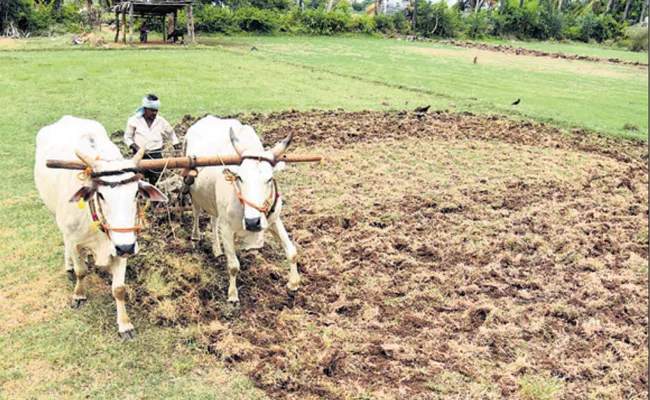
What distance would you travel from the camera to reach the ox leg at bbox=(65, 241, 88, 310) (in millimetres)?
5303

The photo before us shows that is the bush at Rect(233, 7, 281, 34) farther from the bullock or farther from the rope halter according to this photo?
the rope halter

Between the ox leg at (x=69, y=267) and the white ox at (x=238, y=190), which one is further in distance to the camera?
the ox leg at (x=69, y=267)

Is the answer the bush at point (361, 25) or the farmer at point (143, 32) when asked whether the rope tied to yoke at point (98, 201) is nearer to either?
the farmer at point (143, 32)

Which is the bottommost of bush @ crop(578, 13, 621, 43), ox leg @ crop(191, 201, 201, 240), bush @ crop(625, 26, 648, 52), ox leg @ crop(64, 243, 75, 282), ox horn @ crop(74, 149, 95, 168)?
ox leg @ crop(64, 243, 75, 282)

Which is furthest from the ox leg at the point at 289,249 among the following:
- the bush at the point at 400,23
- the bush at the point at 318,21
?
the bush at the point at 400,23

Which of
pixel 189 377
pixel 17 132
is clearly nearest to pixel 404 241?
pixel 189 377

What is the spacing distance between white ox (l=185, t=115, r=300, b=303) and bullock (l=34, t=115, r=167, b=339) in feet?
2.65

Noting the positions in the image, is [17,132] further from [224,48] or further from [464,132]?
[224,48]

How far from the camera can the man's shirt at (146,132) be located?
7137 mm

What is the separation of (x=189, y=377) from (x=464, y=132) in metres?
11.0

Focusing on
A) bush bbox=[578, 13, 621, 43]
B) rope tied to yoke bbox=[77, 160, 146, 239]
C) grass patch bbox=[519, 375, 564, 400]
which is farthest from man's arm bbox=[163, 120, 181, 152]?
bush bbox=[578, 13, 621, 43]

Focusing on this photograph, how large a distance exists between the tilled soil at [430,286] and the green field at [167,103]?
2.06ft

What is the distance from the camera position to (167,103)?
615 inches

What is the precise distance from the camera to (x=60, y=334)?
16.8 ft
